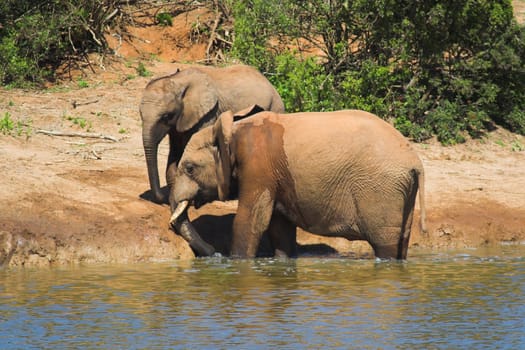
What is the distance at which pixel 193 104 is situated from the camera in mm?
13781

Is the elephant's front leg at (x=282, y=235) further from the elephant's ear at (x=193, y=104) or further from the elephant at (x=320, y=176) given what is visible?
the elephant's ear at (x=193, y=104)

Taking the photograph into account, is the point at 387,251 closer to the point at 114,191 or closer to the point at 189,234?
the point at 189,234

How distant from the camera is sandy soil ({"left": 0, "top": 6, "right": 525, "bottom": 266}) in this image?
→ 12641 mm

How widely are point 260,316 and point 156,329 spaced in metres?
0.94

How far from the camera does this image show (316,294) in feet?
35.2

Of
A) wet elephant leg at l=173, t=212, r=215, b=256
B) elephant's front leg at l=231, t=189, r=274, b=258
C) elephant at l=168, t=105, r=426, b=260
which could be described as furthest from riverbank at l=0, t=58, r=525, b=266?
elephant at l=168, t=105, r=426, b=260

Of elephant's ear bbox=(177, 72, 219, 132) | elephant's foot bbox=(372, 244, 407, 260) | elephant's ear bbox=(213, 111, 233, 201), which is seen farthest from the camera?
elephant's ear bbox=(177, 72, 219, 132)

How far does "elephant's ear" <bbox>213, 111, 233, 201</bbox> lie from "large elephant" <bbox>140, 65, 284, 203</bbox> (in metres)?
0.99

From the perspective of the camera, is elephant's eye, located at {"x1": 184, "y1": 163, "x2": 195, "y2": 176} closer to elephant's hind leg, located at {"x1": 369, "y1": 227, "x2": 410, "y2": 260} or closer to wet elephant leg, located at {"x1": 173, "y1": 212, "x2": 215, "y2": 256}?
wet elephant leg, located at {"x1": 173, "y1": 212, "x2": 215, "y2": 256}

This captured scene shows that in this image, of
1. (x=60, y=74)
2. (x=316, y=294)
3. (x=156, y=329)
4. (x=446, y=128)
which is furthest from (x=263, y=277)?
(x=60, y=74)

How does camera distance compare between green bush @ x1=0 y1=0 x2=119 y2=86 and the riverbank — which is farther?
green bush @ x1=0 y1=0 x2=119 y2=86

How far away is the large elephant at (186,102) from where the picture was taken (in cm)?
1358

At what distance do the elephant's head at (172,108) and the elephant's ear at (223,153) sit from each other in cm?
98

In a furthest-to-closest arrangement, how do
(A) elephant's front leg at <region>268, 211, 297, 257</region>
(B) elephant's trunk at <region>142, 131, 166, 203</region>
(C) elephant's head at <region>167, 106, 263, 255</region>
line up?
(B) elephant's trunk at <region>142, 131, 166, 203</region> < (A) elephant's front leg at <region>268, 211, 297, 257</region> < (C) elephant's head at <region>167, 106, 263, 255</region>
